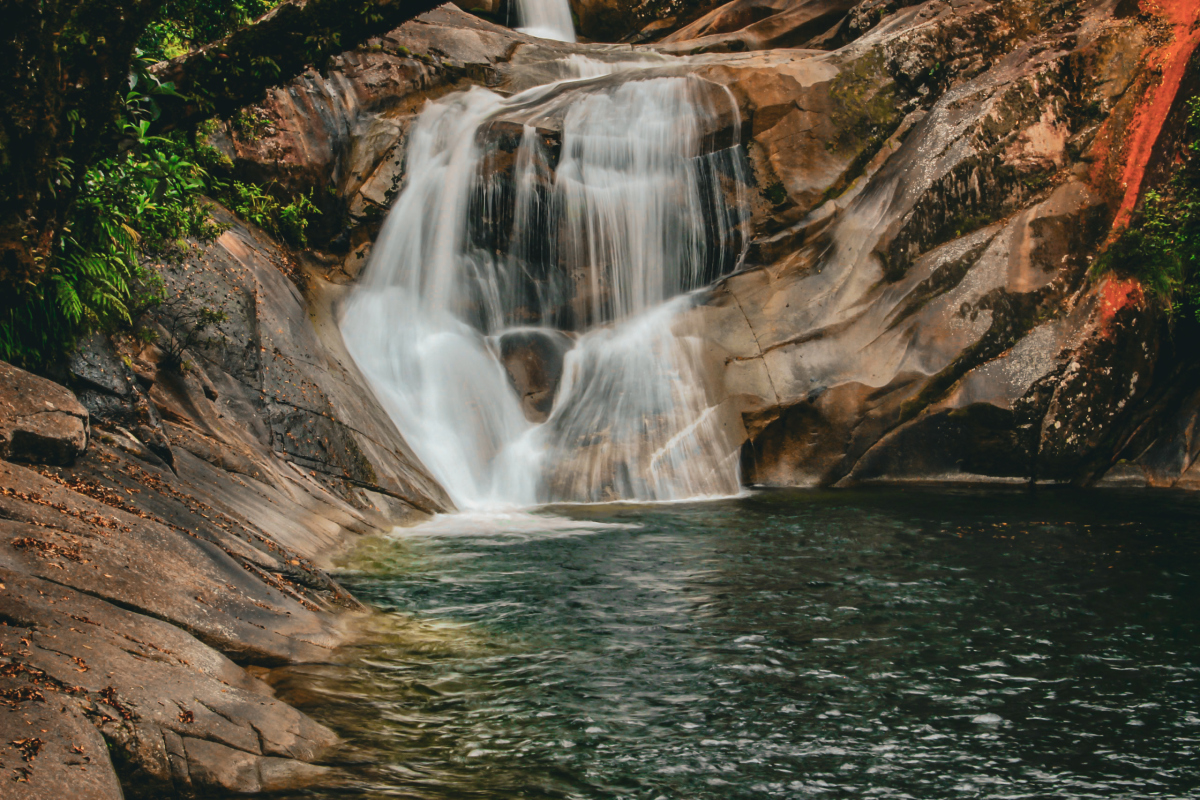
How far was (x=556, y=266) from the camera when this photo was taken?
15359mm

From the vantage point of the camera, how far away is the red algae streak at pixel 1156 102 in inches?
536

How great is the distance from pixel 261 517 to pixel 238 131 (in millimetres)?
8242

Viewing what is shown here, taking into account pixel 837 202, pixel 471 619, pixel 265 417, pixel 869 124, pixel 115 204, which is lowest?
pixel 471 619

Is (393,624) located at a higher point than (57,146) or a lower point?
lower

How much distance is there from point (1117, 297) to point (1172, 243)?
1.14m

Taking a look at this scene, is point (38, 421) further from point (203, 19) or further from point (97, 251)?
point (203, 19)

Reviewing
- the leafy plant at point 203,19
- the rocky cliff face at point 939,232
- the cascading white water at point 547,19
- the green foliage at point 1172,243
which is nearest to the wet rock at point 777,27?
the rocky cliff face at point 939,232

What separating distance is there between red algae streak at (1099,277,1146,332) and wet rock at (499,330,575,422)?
8096 millimetres

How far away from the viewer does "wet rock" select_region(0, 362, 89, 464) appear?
5.44m

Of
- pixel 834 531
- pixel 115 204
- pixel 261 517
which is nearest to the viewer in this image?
→ pixel 115 204

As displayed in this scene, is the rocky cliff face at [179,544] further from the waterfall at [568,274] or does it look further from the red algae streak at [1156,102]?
the red algae streak at [1156,102]

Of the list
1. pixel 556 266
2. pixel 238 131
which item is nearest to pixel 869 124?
pixel 556 266

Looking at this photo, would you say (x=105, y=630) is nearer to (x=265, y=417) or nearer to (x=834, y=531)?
(x=265, y=417)

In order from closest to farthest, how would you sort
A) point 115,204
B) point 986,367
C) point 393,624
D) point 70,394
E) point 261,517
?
point 70,394, point 393,624, point 115,204, point 261,517, point 986,367
